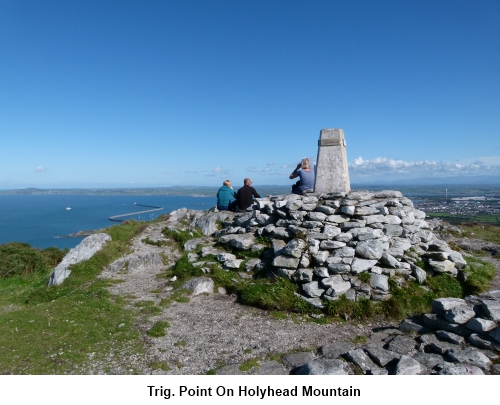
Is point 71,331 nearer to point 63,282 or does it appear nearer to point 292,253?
point 63,282

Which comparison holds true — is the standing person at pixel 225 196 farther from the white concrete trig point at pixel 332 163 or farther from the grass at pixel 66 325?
the grass at pixel 66 325

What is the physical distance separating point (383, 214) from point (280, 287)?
14.5 feet

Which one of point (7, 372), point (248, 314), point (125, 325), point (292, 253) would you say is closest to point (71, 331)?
point (125, 325)

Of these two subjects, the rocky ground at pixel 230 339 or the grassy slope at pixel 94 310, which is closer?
the rocky ground at pixel 230 339

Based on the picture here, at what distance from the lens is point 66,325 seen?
7035 millimetres

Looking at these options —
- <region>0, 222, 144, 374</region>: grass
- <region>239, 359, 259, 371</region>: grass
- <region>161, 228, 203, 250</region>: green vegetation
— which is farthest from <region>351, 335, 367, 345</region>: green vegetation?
<region>161, 228, 203, 250</region>: green vegetation

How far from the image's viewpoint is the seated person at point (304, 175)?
13086 millimetres

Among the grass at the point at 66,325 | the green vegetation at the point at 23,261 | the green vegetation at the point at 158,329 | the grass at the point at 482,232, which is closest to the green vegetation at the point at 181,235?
the grass at the point at 66,325

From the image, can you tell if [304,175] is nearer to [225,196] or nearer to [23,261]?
[225,196]

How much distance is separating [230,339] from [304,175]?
26.8 feet

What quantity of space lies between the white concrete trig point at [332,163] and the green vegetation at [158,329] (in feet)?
24.5

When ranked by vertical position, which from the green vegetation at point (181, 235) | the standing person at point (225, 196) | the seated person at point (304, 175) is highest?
the seated person at point (304, 175)

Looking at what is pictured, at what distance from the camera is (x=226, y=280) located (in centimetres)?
932

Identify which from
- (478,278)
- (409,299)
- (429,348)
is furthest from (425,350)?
(478,278)
